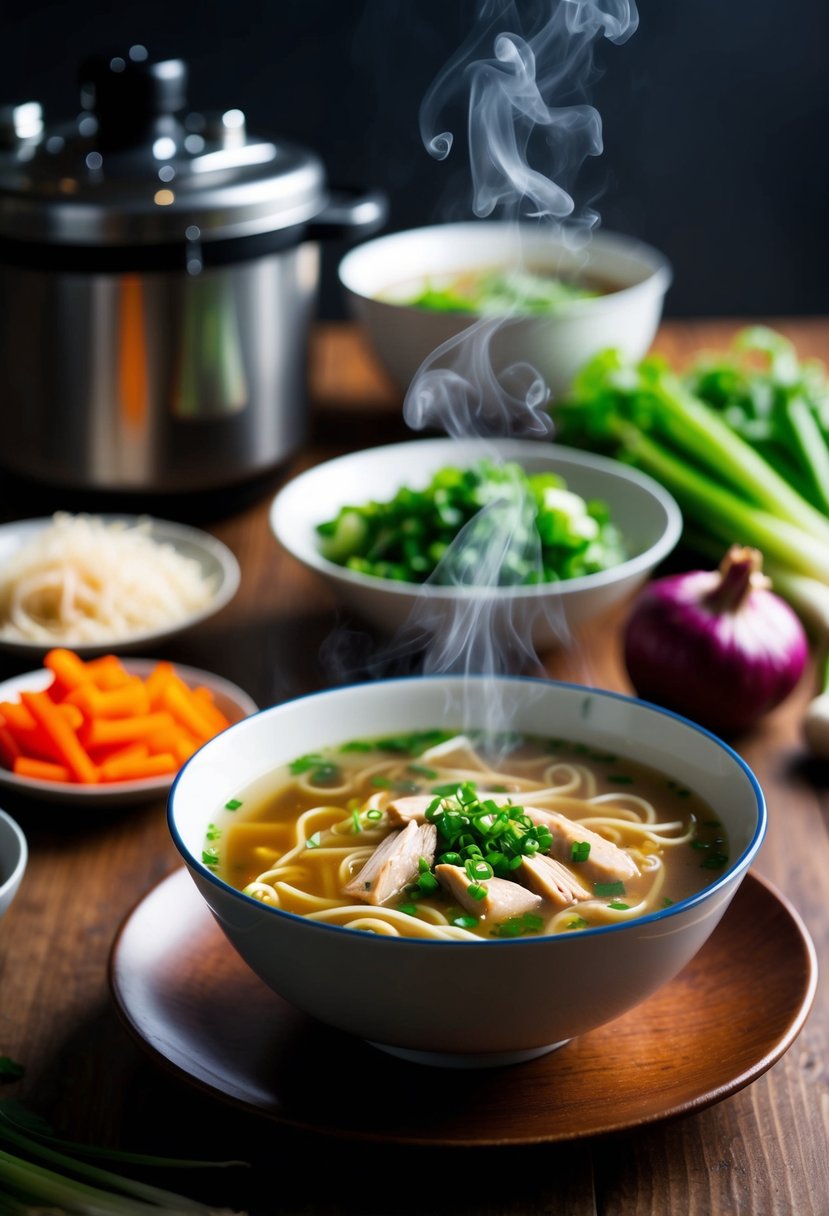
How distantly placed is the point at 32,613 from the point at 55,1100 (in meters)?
1.06

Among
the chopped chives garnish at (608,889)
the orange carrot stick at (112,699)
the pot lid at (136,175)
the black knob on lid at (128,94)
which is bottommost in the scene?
the orange carrot stick at (112,699)

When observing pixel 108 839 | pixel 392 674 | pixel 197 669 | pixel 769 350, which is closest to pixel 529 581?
pixel 392 674

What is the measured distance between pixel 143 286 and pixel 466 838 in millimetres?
1501

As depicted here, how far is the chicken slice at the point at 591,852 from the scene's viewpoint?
4.73ft

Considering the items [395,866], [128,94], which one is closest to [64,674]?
[395,866]

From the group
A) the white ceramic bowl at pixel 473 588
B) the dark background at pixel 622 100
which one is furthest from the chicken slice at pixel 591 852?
the dark background at pixel 622 100

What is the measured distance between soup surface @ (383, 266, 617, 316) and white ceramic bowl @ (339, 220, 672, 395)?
2 cm

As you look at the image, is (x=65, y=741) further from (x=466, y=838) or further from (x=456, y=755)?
(x=466, y=838)

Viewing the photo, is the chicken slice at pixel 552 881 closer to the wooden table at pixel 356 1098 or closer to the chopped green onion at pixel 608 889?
the chopped green onion at pixel 608 889

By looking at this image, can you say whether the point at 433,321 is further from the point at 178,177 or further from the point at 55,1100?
the point at 55,1100

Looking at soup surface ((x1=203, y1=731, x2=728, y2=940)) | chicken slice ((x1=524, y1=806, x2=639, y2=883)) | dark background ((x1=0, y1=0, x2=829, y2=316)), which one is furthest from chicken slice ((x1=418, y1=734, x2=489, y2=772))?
dark background ((x1=0, y1=0, x2=829, y2=316))

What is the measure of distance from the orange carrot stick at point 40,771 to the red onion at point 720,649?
884 mm

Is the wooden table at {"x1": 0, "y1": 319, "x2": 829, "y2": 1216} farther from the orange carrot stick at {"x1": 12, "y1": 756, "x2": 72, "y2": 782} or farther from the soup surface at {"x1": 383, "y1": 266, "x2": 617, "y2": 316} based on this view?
the soup surface at {"x1": 383, "y1": 266, "x2": 617, "y2": 316}

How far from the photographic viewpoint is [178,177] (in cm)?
255
